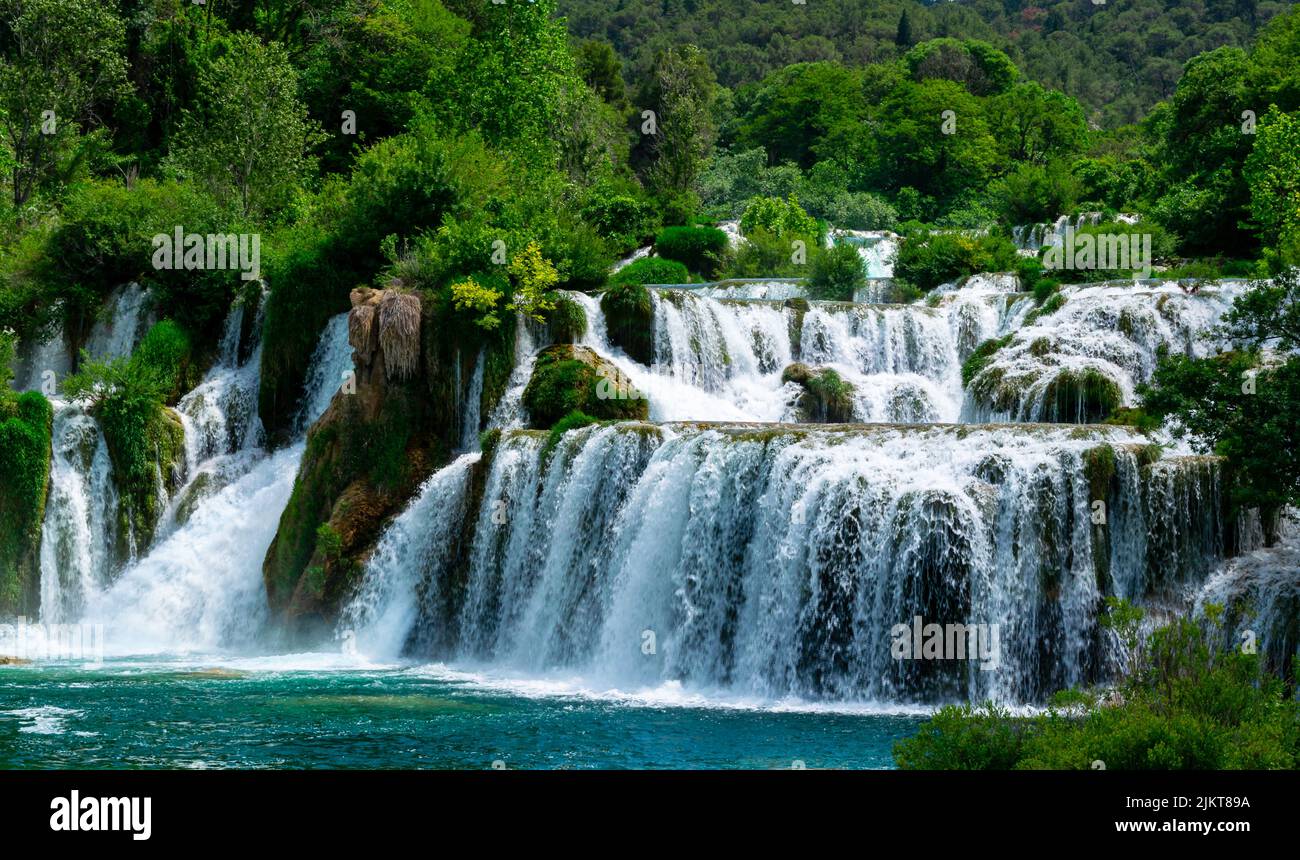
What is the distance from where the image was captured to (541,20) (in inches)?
1581

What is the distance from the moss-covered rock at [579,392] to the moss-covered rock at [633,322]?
6.32 ft

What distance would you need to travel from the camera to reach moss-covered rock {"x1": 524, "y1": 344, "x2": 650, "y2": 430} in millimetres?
24703

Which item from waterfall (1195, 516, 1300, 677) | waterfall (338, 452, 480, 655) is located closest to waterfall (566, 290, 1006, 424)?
waterfall (338, 452, 480, 655)

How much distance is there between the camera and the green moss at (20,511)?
1007 inches

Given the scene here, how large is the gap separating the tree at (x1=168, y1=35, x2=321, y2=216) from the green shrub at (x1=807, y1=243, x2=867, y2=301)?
14658 mm

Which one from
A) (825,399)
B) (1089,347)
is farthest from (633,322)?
(1089,347)

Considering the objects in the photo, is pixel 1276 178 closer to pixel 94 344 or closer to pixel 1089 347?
pixel 1089 347

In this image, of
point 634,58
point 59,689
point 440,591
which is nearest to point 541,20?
point 440,591

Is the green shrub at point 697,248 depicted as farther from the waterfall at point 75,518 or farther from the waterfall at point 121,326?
the waterfall at point 75,518

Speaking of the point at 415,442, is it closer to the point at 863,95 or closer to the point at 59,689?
the point at 59,689

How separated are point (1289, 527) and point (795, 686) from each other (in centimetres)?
676

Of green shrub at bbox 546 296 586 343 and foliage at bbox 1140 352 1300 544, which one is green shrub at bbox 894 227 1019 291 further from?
foliage at bbox 1140 352 1300 544

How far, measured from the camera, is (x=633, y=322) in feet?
90.2

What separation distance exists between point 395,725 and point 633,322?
12669 mm
